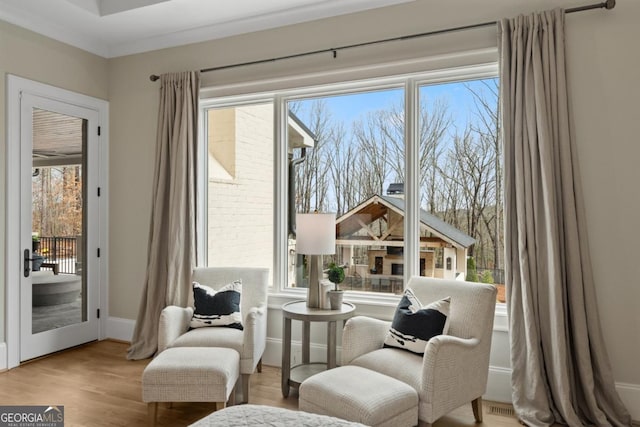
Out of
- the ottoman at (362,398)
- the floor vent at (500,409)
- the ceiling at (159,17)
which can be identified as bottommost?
the floor vent at (500,409)

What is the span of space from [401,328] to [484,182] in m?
1.27

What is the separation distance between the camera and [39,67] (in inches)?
158

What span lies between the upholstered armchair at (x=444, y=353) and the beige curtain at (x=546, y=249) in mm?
297

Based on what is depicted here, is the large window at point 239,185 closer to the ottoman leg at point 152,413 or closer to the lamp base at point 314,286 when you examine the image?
the lamp base at point 314,286

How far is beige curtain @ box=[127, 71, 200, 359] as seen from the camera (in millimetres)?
4070

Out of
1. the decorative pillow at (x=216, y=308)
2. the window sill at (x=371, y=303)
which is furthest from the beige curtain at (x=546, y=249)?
the decorative pillow at (x=216, y=308)

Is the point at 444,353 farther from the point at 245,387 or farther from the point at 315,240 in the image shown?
the point at 245,387

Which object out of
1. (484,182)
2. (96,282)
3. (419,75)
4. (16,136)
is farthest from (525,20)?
(96,282)

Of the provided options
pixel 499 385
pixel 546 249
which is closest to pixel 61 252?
pixel 499 385

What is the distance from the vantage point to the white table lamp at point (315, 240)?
10.9 feet

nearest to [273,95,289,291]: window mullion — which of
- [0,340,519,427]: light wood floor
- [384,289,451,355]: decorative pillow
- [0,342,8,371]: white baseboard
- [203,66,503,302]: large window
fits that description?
[203,66,503,302]: large window

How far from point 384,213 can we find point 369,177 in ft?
1.02

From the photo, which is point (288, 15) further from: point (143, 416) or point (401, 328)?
point (143, 416)

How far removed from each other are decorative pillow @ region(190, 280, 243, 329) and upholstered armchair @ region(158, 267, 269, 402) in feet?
0.17
